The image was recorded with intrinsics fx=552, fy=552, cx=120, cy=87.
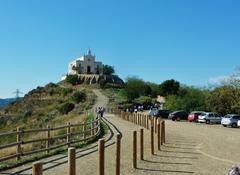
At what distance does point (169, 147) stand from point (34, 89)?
165m

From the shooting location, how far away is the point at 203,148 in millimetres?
26188

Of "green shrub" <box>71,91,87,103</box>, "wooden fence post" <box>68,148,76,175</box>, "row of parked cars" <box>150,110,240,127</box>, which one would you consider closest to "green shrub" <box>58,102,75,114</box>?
"green shrub" <box>71,91,87,103</box>

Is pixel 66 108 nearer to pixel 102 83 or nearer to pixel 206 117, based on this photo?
pixel 206 117

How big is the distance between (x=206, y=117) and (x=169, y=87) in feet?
237

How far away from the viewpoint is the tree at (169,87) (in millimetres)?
132875

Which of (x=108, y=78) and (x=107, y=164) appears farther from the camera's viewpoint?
(x=108, y=78)

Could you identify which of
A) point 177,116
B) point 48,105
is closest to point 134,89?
point 48,105

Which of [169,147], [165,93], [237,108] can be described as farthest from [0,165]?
[165,93]

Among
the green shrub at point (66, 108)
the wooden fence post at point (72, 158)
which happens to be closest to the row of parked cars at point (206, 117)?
the green shrub at point (66, 108)

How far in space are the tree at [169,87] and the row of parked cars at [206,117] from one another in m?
55.9

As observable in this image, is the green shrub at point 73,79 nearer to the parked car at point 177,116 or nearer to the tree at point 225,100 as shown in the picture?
the tree at point 225,100

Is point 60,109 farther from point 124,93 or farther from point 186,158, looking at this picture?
point 186,158

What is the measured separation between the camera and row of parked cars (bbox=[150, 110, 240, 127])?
5731 cm

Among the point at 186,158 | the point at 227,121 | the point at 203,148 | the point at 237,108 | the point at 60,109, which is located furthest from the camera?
the point at 60,109
